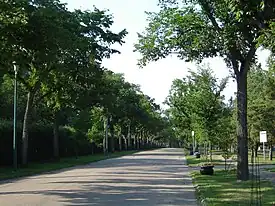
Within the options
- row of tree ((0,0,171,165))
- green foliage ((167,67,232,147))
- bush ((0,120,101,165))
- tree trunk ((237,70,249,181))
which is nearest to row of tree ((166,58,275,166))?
green foliage ((167,67,232,147))

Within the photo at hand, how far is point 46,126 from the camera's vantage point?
47.6m

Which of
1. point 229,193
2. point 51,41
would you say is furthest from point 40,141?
point 229,193

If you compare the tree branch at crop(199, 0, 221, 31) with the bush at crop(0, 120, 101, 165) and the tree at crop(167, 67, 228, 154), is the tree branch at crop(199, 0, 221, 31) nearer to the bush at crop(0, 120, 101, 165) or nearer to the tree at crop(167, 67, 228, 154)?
the tree at crop(167, 67, 228, 154)

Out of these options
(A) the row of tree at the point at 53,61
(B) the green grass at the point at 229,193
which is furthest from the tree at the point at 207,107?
(B) the green grass at the point at 229,193

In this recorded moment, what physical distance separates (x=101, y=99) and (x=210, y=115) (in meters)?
11.3

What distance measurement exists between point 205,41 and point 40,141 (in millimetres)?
29226

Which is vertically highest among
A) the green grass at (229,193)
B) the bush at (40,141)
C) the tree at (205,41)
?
the tree at (205,41)

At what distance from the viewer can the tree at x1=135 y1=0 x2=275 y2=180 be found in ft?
63.2

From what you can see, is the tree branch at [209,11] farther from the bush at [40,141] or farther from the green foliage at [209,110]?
the bush at [40,141]

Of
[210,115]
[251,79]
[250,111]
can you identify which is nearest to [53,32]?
[210,115]

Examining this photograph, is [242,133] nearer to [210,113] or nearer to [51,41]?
[51,41]

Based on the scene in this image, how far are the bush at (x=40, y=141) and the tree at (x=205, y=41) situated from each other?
18.4 metres

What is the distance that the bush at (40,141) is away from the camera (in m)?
37.0

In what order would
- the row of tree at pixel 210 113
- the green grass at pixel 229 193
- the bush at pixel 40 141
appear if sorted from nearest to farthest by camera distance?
1. the green grass at pixel 229 193
2. the row of tree at pixel 210 113
3. the bush at pixel 40 141
